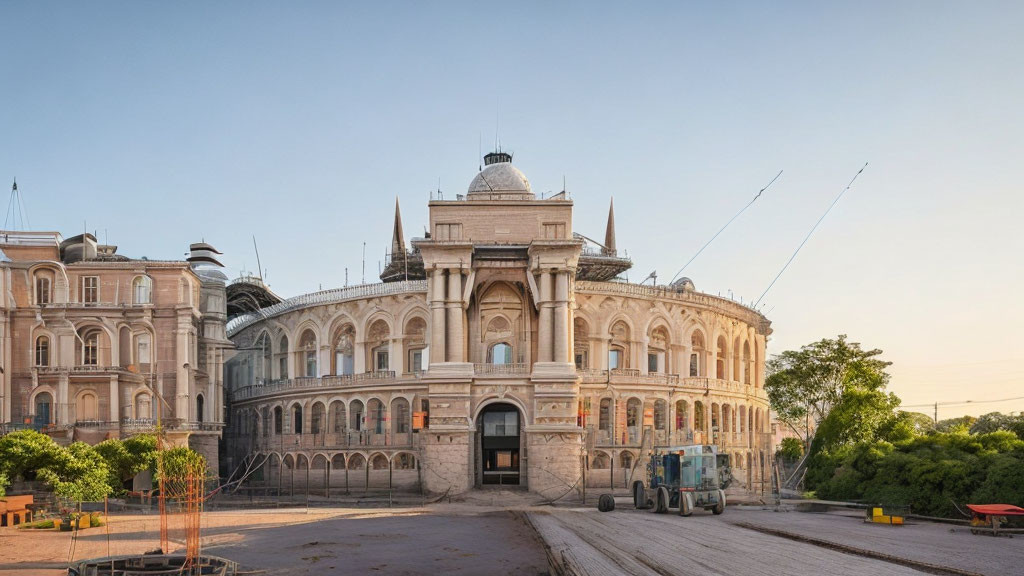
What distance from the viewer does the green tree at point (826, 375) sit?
74.5 metres

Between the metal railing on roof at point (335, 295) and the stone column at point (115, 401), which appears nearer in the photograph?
the stone column at point (115, 401)

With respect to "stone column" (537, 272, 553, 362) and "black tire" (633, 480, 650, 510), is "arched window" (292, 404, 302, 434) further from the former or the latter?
"black tire" (633, 480, 650, 510)

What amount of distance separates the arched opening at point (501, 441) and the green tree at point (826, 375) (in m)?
25.9

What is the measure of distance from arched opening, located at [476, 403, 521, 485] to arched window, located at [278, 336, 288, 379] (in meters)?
25.2

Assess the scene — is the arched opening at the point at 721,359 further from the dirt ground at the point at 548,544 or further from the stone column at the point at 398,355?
the dirt ground at the point at 548,544

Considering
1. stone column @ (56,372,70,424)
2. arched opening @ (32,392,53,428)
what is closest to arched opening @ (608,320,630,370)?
stone column @ (56,372,70,424)

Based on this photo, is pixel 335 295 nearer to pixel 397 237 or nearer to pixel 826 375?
pixel 397 237

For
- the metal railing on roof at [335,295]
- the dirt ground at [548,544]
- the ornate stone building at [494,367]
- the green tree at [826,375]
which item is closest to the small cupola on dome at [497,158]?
the ornate stone building at [494,367]

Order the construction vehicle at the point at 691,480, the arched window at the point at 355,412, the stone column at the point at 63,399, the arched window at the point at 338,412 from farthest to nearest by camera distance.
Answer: the arched window at the point at 338,412
the arched window at the point at 355,412
the stone column at the point at 63,399
the construction vehicle at the point at 691,480

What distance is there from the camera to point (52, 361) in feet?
205

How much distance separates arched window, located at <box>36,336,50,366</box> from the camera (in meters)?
62.9

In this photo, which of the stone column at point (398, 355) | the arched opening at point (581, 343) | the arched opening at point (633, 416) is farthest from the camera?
the arched opening at point (581, 343)

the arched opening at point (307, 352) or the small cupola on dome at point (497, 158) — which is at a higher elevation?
the small cupola on dome at point (497, 158)

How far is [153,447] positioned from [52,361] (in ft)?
32.3
